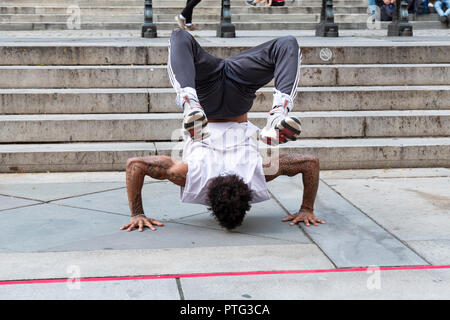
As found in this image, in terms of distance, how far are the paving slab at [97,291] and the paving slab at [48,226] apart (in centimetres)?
73

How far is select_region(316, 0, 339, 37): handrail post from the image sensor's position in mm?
11367

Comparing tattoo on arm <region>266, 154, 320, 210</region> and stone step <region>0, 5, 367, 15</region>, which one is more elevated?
stone step <region>0, 5, 367, 15</region>

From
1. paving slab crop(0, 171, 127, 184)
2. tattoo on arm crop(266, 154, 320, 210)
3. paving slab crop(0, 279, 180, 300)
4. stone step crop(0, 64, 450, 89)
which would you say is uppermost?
stone step crop(0, 64, 450, 89)

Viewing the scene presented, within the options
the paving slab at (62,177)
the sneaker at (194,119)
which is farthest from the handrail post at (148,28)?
the sneaker at (194,119)

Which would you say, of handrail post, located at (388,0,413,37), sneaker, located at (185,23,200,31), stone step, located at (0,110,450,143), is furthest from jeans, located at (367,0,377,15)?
stone step, located at (0,110,450,143)

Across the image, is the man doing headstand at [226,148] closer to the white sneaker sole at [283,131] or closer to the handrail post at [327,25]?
the white sneaker sole at [283,131]

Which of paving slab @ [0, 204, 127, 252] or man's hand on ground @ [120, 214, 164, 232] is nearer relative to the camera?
paving slab @ [0, 204, 127, 252]

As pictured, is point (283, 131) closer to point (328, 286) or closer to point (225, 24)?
point (328, 286)

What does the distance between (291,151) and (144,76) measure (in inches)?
84.3

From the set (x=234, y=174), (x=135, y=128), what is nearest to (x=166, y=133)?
(x=135, y=128)

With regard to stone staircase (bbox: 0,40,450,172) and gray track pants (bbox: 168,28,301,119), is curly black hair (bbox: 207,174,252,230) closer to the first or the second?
gray track pants (bbox: 168,28,301,119)

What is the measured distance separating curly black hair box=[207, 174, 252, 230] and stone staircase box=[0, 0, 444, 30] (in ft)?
29.7

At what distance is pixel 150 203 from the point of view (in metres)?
5.74
